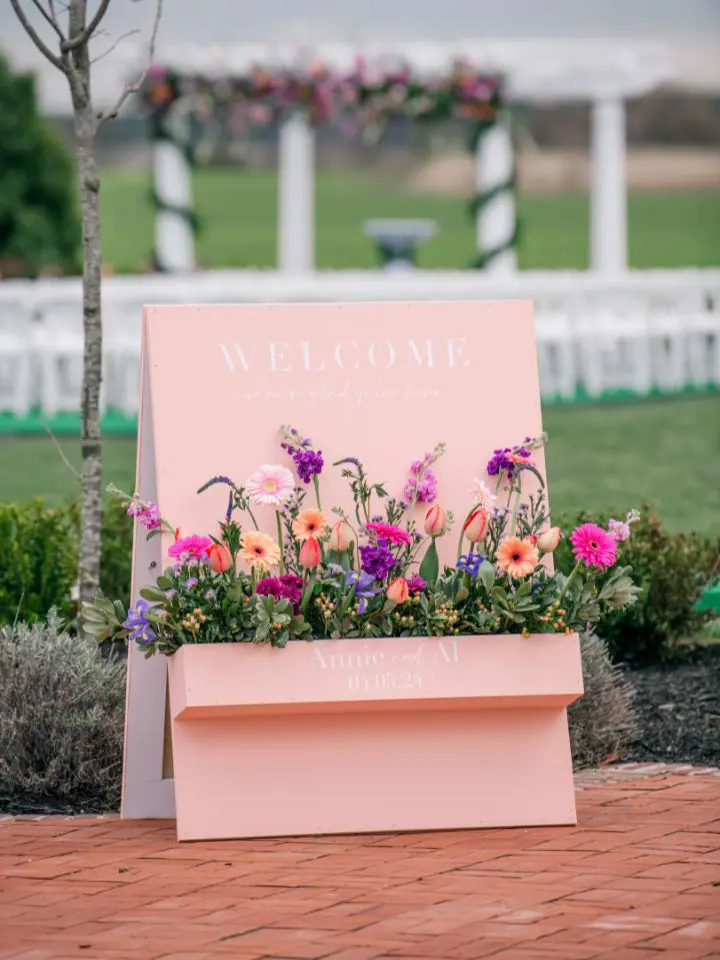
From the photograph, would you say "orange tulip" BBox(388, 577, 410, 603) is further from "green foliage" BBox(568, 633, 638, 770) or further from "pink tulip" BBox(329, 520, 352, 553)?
"green foliage" BBox(568, 633, 638, 770)

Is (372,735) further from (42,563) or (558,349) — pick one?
(558,349)

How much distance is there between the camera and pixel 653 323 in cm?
1461

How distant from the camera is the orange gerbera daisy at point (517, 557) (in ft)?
13.4

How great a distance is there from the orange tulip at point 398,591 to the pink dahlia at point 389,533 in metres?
0.12

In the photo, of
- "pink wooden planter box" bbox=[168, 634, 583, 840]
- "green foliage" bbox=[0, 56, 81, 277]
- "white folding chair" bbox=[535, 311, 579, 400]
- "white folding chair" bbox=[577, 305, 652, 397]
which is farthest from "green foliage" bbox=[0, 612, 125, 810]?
"green foliage" bbox=[0, 56, 81, 277]

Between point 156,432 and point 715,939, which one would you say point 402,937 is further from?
point 156,432

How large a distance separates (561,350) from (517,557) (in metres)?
10.5

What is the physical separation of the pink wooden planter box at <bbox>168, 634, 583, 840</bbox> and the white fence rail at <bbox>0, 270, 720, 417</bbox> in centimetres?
935

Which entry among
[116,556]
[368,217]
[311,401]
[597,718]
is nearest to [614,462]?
[116,556]

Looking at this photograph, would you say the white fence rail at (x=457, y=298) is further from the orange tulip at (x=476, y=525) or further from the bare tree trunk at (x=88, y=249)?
the orange tulip at (x=476, y=525)

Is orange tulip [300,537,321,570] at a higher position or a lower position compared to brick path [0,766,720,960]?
higher

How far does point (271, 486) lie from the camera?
409cm

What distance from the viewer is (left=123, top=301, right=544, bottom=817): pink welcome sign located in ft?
13.8

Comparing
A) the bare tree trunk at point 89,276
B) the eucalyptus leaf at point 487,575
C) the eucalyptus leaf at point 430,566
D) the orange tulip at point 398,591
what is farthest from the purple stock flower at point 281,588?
the bare tree trunk at point 89,276
